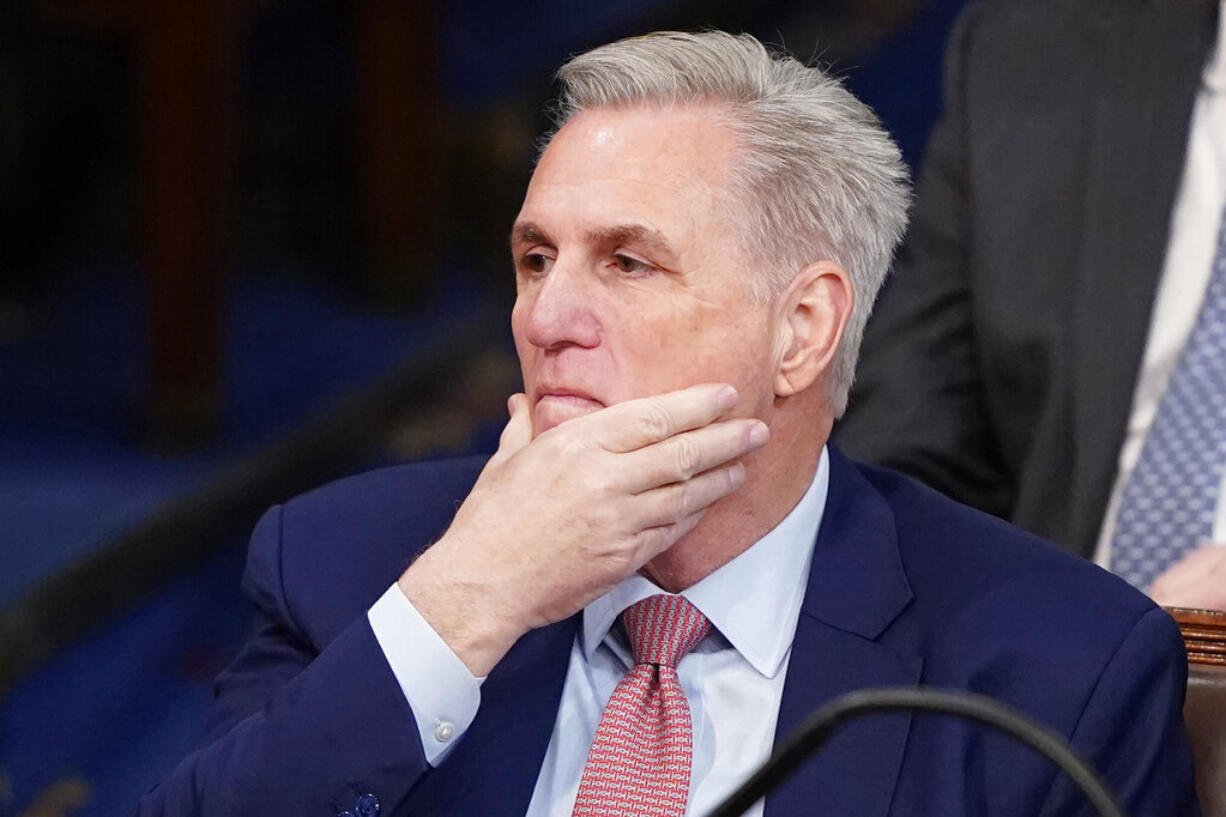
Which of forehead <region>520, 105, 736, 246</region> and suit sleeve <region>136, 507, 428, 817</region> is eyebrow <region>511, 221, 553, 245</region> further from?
suit sleeve <region>136, 507, 428, 817</region>

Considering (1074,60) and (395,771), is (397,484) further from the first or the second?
(1074,60)

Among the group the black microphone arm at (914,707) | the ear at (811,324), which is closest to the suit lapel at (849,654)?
the ear at (811,324)

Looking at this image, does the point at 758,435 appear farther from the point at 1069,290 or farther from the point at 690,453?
the point at 1069,290

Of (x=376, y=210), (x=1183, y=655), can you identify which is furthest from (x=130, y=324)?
(x=1183, y=655)

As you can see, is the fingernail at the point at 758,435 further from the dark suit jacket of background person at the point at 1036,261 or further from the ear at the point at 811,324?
the dark suit jacket of background person at the point at 1036,261

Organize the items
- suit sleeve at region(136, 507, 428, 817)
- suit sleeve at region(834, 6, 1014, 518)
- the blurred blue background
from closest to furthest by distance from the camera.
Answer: suit sleeve at region(136, 507, 428, 817), suit sleeve at region(834, 6, 1014, 518), the blurred blue background

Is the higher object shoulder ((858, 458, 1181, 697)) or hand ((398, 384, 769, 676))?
hand ((398, 384, 769, 676))

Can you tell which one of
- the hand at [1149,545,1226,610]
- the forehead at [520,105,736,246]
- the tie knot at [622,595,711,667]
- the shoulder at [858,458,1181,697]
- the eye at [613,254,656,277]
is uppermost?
the forehead at [520,105,736,246]

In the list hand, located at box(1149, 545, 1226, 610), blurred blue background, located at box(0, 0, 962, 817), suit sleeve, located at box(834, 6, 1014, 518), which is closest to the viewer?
hand, located at box(1149, 545, 1226, 610)

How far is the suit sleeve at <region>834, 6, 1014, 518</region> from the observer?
2.27 meters

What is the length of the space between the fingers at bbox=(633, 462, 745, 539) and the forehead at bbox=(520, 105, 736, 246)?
21 cm

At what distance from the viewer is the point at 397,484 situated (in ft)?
5.95

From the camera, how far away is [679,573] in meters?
1.66

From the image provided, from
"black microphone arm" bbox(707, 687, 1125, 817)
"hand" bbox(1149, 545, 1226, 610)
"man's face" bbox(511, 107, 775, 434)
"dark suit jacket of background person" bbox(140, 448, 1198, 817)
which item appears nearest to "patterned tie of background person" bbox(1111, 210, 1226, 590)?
"hand" bbox(1149, 545, 1226, 610)
